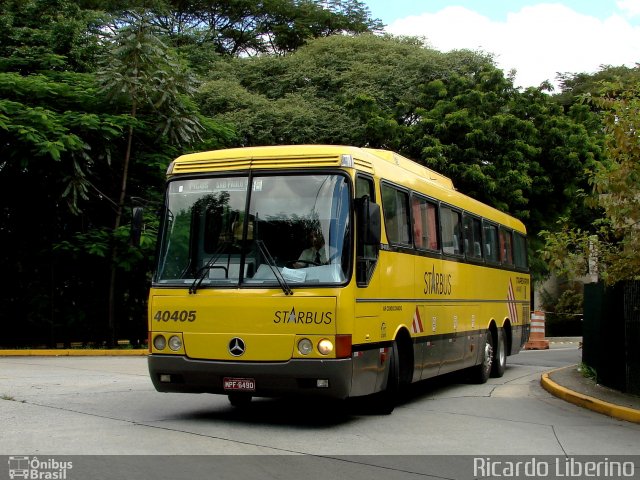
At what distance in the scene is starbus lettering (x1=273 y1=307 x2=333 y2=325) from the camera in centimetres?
920

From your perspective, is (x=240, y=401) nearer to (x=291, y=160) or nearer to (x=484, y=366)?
(x=291, y=160)

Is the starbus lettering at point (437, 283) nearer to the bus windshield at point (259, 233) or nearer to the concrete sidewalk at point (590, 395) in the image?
the concrete sidewalk at point (590, 395)

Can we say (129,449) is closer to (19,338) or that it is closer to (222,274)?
(222,274)

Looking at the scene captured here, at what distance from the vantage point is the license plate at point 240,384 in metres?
9.35

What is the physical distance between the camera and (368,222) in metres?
9.53

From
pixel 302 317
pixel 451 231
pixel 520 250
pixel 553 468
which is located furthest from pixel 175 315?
pixel 520 250

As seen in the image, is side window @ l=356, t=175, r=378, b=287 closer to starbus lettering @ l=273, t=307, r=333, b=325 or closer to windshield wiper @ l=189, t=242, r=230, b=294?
starbus lettering @ l=273, t=307, r=333, b=325

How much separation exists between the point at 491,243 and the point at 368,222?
25.1 ft

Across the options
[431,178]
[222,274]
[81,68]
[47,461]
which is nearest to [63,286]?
[81,68]

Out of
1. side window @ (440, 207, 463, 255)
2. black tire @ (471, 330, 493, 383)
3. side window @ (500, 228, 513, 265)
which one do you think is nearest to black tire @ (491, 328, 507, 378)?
black tire @ (471, 330, 493, 383)

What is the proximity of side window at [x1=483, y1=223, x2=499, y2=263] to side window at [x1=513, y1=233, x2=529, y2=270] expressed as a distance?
2068 mm

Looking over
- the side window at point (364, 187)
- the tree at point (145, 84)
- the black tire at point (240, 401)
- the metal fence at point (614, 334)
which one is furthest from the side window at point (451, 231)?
the tree at point (145, 84)

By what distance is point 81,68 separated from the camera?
24.1 meters

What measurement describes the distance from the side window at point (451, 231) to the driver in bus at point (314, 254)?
13.3 ft
